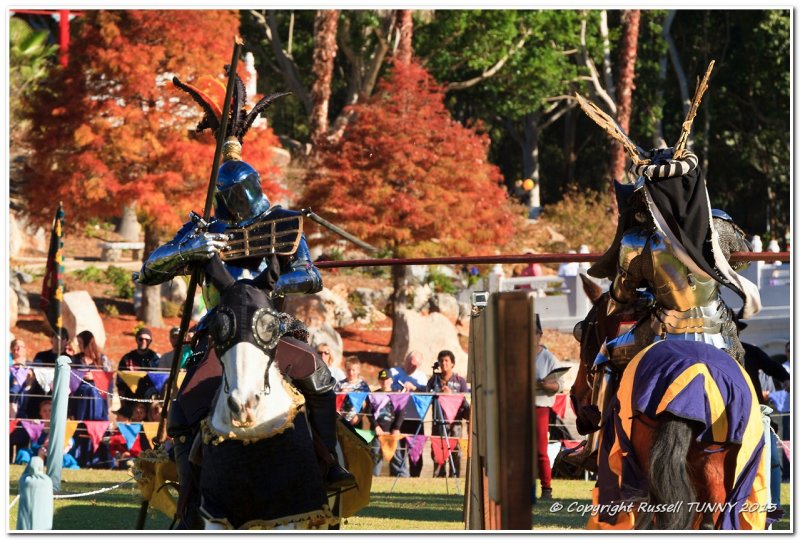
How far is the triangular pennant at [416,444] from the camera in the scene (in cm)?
1628

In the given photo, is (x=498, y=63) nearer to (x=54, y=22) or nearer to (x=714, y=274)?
(x=54, y=22)

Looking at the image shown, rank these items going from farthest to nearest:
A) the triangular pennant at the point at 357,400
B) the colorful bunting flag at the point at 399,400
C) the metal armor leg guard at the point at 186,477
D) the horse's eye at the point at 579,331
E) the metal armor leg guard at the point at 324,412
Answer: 1. the colorful bunting flag at the point at 399,400
2. the triangular pennant at the point at 357,400
3. the horse's eye at the point at 579,331
4. the metal armor leg guard at the point at 324,412
5. the metal armor leg guard at the point at 186,477

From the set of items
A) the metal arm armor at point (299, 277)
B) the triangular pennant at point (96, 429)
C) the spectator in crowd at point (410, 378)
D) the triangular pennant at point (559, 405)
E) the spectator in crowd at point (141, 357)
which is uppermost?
the metal arm armor at point (299, 277)

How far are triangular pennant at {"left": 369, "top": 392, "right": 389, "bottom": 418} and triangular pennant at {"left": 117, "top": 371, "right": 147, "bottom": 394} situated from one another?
8.60 ft

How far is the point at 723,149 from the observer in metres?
42.9

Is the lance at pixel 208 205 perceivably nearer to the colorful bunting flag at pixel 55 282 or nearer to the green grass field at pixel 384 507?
the green grass field at pixel 384 507

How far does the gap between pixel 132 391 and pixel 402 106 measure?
1344 centimetres

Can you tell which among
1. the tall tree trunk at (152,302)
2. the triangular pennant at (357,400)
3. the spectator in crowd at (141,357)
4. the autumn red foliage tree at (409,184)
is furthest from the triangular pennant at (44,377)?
the tall tree trunk at (152,302)

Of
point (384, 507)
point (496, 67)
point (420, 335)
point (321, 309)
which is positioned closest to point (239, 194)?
point (384, 507)

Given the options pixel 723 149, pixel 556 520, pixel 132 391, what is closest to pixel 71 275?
pixel 132 391

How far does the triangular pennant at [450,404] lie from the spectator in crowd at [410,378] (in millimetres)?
1080

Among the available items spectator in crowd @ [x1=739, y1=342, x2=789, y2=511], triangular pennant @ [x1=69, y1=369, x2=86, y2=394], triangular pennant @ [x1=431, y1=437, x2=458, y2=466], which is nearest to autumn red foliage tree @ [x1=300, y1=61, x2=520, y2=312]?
triangular pennant @ [x1=69, y1=369, x2=86, y2=394]

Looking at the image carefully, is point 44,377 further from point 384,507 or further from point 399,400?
point 384,507

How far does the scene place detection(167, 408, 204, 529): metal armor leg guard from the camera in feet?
28.2
